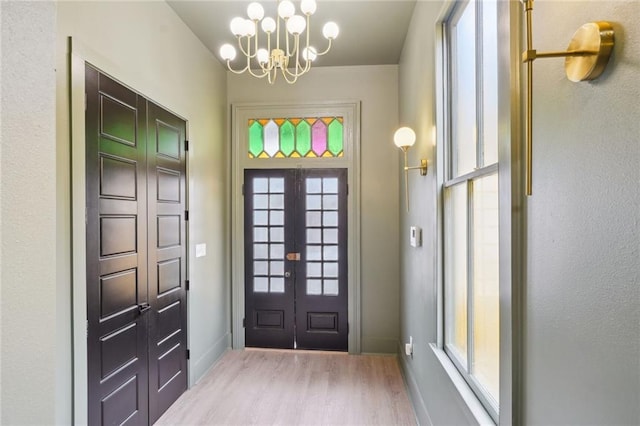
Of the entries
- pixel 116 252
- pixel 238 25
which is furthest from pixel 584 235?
pixel 116 252

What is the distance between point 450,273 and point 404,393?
1594mm

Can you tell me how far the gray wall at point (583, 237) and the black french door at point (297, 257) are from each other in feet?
9.62

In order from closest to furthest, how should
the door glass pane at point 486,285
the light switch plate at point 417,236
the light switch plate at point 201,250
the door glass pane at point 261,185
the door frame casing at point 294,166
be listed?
the door glass pane at point 486,285 < the light switch plate at point 417,236 < the light switch plate at point 201,250 < the door frame casing at point 294,166 < the door glass pane at point 261,185

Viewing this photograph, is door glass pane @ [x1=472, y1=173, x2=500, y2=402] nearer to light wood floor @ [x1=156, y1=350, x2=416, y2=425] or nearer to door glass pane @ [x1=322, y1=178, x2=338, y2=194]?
light wood floor @ [x1=156, y1=350, x2=416, y2=425]

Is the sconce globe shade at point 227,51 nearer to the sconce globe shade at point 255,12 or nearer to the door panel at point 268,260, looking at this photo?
the sconce globe shade at point 255,12

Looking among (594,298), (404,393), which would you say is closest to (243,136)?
(404,393)

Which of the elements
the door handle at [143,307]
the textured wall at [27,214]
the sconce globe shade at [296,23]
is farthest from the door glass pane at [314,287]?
the textured wall at [27,214]

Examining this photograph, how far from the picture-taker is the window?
137cm

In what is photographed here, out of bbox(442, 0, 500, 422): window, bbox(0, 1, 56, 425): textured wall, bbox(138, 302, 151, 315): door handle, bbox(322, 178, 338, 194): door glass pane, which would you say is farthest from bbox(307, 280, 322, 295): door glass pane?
bbox(0, 1, 56, 425): textured wall

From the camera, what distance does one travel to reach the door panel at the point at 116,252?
194 centimetres

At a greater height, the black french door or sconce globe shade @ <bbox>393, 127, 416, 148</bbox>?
sconce globe shade @ <bbox>393, 127, 416, 148</bbox>

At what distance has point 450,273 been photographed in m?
1.94

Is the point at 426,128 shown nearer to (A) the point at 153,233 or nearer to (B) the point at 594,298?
(B) the point at 594,298

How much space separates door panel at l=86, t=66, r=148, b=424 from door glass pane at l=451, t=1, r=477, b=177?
205 centimetres
